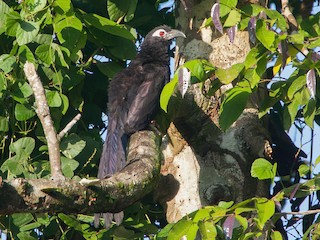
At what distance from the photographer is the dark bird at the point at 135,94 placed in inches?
195

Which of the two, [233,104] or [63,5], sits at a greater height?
[63,5]

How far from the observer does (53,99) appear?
4598 mm

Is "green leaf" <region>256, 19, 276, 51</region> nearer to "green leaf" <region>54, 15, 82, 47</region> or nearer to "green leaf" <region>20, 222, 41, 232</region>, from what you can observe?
"green leaf" <region>54, 15, 82, 47</region>

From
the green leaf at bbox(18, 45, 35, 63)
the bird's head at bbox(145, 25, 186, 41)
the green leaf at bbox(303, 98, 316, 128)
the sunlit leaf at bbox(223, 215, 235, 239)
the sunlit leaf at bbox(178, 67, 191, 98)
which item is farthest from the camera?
the bird's head at bbox(145, 25, 186, 41)

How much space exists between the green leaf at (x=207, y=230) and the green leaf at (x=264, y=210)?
0.18m

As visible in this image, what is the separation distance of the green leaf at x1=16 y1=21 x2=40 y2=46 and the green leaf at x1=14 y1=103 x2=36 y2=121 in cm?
58

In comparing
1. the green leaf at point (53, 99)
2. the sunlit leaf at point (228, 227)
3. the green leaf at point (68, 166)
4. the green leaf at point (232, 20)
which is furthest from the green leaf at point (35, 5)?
the sunlit leaf at point (228, 227)

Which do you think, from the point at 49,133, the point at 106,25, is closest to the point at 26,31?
the point at 106,25

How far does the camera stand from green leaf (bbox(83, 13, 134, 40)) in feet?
15.1

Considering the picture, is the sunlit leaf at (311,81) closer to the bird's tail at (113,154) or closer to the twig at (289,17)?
the twig at (289,17)

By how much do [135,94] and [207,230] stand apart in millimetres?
2467

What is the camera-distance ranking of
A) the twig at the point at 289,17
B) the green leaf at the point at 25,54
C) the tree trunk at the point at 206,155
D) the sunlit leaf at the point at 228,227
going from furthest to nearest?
1. the tree trunk at the point at 206,155
2. the green leaf at the point at 25,54
3. the twig at the point at 289,17
4. the sunlit leaf at the point at 228,227

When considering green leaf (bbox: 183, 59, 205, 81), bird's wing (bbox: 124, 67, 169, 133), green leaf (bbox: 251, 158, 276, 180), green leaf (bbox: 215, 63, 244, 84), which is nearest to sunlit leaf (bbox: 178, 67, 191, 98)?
green leaf (bbox: 183, 59, 205, 81)

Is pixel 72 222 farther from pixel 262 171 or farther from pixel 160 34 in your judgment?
pixel 160 34
